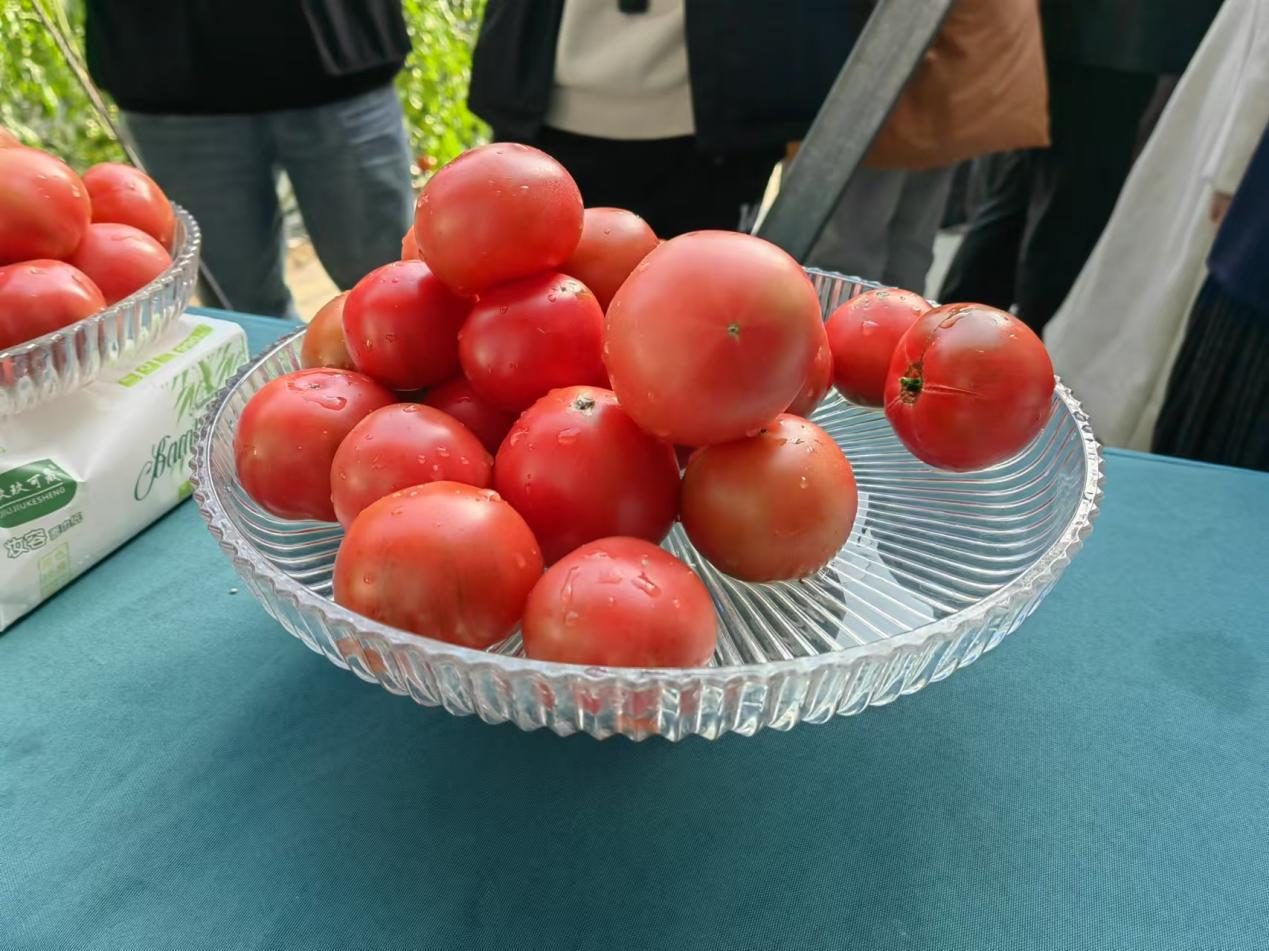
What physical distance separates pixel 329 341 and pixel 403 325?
0.29 ft

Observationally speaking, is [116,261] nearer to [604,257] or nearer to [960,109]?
[604,257]

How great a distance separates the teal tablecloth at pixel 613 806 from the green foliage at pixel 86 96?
1.53 m

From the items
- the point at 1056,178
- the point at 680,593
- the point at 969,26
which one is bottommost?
the point at 1056,178

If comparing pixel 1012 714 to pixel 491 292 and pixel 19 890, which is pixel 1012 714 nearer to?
pixel 491 292

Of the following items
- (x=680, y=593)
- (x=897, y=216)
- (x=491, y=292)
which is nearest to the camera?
(x=680, y=593)

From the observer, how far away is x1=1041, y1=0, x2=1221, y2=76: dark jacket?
4.63 feet

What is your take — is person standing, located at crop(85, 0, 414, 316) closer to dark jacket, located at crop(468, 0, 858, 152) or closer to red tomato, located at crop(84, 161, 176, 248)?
dark jacket, located at crop(468, 0, 858, 152)

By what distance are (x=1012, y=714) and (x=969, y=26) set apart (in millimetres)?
926

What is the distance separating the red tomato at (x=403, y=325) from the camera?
0.49 m

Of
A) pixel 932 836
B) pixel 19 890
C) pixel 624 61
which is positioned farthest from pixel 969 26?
pixel 19 890

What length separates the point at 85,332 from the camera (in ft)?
1.78

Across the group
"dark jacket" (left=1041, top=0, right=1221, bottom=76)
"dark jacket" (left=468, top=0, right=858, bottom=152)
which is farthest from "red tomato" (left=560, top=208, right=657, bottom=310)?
"dark jacket" (left=1041, top=0, right=1221, bottom=76)

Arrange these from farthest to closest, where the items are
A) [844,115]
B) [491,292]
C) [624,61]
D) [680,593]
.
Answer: [624,61], [844,115], [491,292], [680,593]

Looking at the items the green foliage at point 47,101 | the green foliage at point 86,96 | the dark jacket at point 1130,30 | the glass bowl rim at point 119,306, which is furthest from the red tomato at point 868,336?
the green foliage at point 47,101
